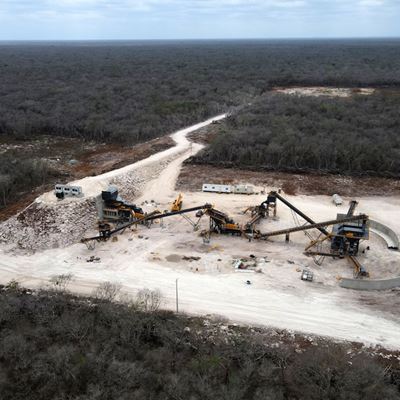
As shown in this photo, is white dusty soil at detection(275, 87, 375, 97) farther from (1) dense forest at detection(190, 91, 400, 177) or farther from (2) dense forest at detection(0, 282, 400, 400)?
(2) dense forest at detection(0, 282, 400, 400)

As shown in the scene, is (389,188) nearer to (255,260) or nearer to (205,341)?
(255,260)

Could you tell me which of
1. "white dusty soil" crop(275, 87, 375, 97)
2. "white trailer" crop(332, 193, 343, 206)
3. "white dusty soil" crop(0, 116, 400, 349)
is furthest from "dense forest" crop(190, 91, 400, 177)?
"white dusty soil" crop(275, 87, 375, 97)

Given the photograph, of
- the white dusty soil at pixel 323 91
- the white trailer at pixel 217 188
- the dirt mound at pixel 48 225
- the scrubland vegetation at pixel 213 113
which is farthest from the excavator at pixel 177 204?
the white dusty soil at pixel 323 91

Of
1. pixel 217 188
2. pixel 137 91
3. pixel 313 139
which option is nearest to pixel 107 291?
pixel 217 188

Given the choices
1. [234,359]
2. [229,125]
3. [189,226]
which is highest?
[229,125]

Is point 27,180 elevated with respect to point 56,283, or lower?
elevated

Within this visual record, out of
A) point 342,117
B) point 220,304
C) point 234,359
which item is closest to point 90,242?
point 220,304

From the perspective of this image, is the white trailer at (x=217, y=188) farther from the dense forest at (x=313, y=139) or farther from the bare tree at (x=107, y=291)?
the bare tree at (x=107, y=291)
